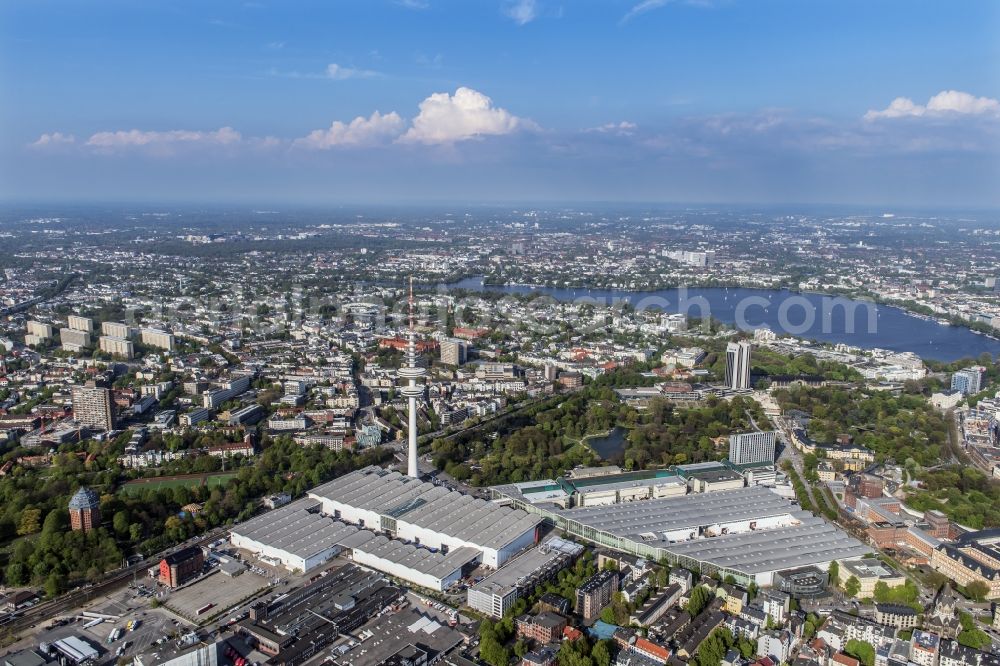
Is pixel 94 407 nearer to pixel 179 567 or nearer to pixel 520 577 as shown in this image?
pixel 179 567

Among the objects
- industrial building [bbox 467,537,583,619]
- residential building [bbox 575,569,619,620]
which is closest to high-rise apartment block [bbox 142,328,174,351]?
industrial building [bbox 467,537,583,619]

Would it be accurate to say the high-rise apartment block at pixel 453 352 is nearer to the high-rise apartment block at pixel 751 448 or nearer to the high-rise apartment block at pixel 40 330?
the high-rise apartment block at pixel 751 448

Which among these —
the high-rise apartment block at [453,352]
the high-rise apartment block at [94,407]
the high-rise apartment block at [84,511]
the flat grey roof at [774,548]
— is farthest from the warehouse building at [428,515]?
the high-rise apartment block at [453,352]

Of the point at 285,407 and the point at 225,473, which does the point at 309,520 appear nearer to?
the point at 225,473

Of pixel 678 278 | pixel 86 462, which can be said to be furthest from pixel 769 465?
pixel 678 278

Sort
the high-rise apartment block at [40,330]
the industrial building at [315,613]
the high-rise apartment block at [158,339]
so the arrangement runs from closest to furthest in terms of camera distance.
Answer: the industrial building at [315,613] → the high-rise apartment block at [158,339] → the high-rise apartment block at [40,330]

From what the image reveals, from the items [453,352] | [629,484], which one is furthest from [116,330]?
[629,484]
